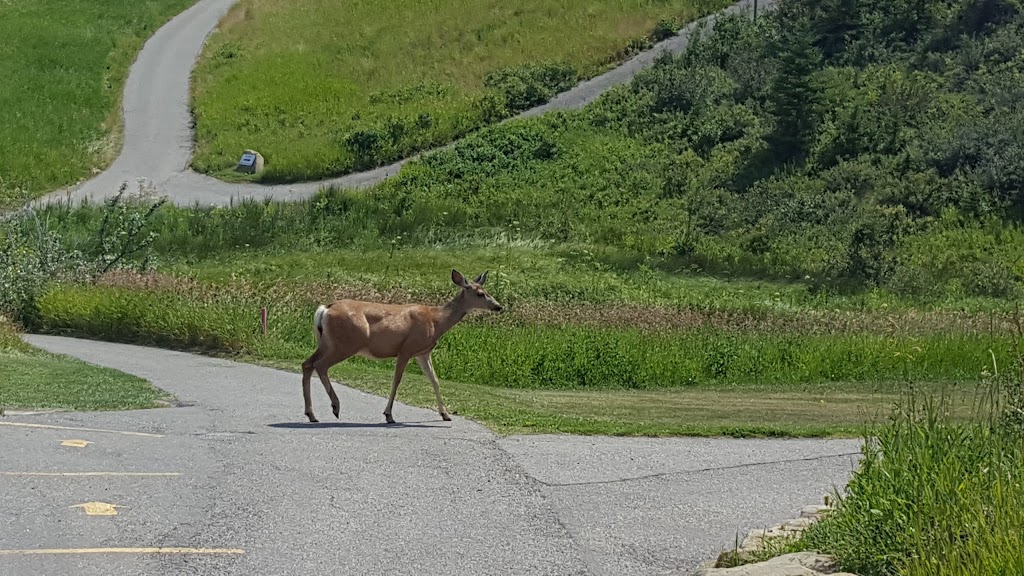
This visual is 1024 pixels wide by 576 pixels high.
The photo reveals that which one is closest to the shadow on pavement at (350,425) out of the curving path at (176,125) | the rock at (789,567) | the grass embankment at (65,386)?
the grass embankment at (65,386)

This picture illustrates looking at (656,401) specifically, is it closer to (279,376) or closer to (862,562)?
(279,376)

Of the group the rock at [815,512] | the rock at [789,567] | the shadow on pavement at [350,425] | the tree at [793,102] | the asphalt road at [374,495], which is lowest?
the shadow on pavement at [350,425]

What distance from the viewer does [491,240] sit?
42.2 metres

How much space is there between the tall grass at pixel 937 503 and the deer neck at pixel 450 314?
8.31 metres

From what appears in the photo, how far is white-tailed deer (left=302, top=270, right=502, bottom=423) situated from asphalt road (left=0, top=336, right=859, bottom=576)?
586mm

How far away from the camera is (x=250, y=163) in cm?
5228

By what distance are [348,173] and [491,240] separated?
36.6 ft

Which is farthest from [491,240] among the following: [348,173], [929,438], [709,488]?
[929,438]

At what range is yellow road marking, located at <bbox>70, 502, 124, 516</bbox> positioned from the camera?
11.5 meters

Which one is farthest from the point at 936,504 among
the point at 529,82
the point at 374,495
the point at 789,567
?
the point at 529,82

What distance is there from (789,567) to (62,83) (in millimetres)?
57716

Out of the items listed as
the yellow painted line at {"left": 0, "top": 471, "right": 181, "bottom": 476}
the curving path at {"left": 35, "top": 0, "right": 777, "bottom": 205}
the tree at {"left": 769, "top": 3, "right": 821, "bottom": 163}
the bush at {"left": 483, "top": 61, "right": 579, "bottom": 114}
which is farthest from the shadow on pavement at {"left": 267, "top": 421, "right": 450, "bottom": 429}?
the bush at {"left": 483, "top": 61, "right": 579, "bottom": 114}

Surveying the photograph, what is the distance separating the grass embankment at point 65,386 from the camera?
59.6ft

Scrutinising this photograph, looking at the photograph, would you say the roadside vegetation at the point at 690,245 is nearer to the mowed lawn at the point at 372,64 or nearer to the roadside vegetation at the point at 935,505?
the mowed lawn at the point at 372,64
